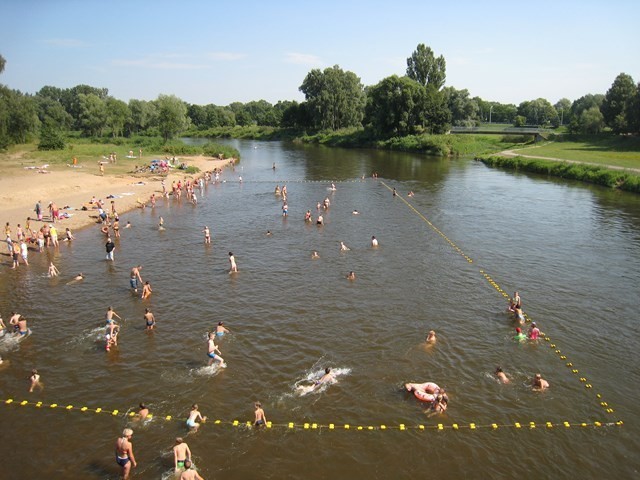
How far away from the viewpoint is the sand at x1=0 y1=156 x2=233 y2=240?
Result: 136 feet

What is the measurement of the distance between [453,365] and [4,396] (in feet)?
58.2

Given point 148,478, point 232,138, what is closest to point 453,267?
point 148,478

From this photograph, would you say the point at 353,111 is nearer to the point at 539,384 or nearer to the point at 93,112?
the point at 93,112

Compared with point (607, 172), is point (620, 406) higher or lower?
lower

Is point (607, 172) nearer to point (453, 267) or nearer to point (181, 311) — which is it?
point (453, 267)

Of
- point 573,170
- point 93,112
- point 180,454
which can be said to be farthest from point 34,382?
point 93,112

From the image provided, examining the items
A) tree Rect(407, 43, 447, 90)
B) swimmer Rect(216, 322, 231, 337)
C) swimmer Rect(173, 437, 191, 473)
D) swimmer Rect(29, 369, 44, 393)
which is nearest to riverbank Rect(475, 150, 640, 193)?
tree Rect(407, 43, 447, 90)

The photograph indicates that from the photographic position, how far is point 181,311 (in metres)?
24.8

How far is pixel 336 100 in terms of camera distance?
147 m

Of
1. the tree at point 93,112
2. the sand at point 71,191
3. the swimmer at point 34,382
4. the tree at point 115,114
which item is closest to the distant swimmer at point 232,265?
the swimmer at point 34,382

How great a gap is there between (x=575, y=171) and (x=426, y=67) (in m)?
70.7

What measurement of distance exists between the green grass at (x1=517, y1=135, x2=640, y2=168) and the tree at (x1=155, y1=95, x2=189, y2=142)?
73966 mm

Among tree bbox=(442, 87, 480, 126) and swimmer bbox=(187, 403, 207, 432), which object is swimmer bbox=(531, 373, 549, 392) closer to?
swimmer bbox=(187, 403, 207, 432)

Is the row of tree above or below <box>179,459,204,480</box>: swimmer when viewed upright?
above
